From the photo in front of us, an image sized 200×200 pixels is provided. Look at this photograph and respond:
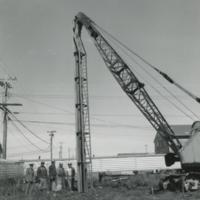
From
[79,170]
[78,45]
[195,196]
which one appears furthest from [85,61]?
[195,196]

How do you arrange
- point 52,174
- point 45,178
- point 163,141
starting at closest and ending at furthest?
point 45,178 < point 52,174 < point 163,141

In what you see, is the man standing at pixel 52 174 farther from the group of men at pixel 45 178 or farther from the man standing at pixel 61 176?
the man standing at pixel 61 176

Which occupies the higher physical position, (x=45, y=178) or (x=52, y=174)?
(x=52, y=174)

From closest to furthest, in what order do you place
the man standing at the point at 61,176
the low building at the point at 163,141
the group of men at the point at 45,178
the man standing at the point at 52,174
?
1. the group of men at the point at 45,178
2. the man standing at the point at 52,174
3. the man standing at the point at 61,176
4. the low building at the point at 163,141

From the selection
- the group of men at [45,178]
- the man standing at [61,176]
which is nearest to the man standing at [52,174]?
the group of men at [45,178]

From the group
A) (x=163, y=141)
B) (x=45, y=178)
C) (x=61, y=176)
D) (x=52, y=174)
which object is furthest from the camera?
(x=163, y=141)

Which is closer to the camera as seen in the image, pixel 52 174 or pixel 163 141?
pixel 52 174

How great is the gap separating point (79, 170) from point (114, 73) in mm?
6614

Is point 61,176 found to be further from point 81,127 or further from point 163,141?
point 163,141

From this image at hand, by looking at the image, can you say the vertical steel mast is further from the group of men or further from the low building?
the low building

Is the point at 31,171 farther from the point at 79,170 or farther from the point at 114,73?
the point at 114,73

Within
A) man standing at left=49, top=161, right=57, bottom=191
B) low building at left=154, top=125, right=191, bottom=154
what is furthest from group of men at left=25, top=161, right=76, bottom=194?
low building at left=154, top=125, right=191, bottom=154

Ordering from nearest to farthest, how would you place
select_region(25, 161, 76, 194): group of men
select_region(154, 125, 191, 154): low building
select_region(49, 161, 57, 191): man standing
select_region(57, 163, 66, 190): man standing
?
1. select_region(25, 161, 76, 194): group of men
2. select_region(49, 161, 57, 191): man standing
3. select_region(57, 163, 66, 190): man standing
4. select_region(154, 125, 191, 154): low building

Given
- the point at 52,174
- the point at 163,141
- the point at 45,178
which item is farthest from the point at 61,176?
the point at 163,141
